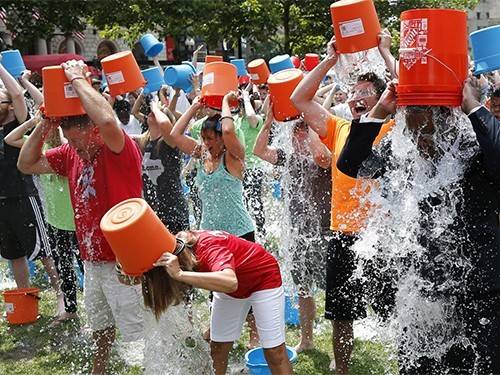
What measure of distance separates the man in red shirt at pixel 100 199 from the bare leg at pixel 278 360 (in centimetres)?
86

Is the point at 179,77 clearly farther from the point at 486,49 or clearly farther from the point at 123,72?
the point at 486,49

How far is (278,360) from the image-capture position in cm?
358

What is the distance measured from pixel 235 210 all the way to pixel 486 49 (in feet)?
6.50

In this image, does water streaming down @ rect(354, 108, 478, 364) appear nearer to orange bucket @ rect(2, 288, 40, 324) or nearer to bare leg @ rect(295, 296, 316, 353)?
bare leg @ rect(295, 296, 316, 353)

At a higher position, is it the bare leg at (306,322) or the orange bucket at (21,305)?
the bare leg at (306,322)

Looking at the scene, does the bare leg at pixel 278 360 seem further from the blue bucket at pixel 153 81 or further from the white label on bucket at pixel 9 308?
the blue bucket at pixel 153 81

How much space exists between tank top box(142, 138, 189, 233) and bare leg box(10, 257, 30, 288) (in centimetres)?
148

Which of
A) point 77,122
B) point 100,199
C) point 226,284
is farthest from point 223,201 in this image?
point 226,284

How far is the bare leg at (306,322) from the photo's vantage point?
4.87 m

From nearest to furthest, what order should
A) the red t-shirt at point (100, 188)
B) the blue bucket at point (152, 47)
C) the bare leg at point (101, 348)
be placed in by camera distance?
the red t-shirt at point (100, 188)
the bare leg at point (101, 348)
the blue bucket at point (152, 47)

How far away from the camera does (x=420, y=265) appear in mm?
2877

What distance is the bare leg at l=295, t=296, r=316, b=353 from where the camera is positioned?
4.87m

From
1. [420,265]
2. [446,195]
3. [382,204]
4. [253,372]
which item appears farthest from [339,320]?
[446,195]

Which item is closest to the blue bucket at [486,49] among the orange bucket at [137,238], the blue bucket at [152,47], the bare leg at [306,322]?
the orange bucket at [137,238]
